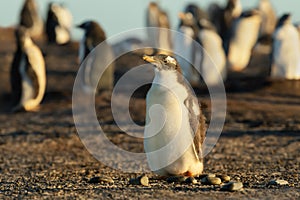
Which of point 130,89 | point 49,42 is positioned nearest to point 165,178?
point 130,89

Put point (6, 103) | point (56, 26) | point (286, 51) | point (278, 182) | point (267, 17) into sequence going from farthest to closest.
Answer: point (267, 17)
point (56, 26)
point (286, 51)
point (6, 103)
point (278, 182)

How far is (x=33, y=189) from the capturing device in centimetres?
615

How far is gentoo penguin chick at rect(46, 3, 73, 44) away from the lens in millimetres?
26753

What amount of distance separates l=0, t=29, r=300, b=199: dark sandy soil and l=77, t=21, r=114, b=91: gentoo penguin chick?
24.0 inches

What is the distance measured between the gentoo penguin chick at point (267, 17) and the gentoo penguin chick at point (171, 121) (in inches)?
877

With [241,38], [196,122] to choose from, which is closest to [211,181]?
[196,122]

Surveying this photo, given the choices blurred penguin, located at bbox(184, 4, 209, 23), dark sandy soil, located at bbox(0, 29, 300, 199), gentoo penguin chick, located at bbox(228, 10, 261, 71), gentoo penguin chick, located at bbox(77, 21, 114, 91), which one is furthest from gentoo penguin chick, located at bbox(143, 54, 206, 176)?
blurred penguin, located at bbox(184, 4, 209, 23)

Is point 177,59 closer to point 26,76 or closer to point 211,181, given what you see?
point 26,76

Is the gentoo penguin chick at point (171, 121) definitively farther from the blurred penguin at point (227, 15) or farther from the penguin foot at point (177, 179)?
the blurred penguin at point (227, 15)

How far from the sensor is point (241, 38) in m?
21.6

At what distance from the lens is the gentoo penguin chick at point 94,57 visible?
15898mm

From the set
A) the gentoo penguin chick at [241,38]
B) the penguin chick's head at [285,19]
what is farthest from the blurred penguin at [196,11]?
the penguin chick's head at [285,19]

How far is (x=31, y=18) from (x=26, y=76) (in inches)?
607

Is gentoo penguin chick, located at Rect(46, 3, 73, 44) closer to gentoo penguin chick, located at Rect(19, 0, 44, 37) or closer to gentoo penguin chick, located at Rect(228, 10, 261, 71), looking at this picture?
gentoo penguin chick, located at Rect(19, 0, 44, 37)
